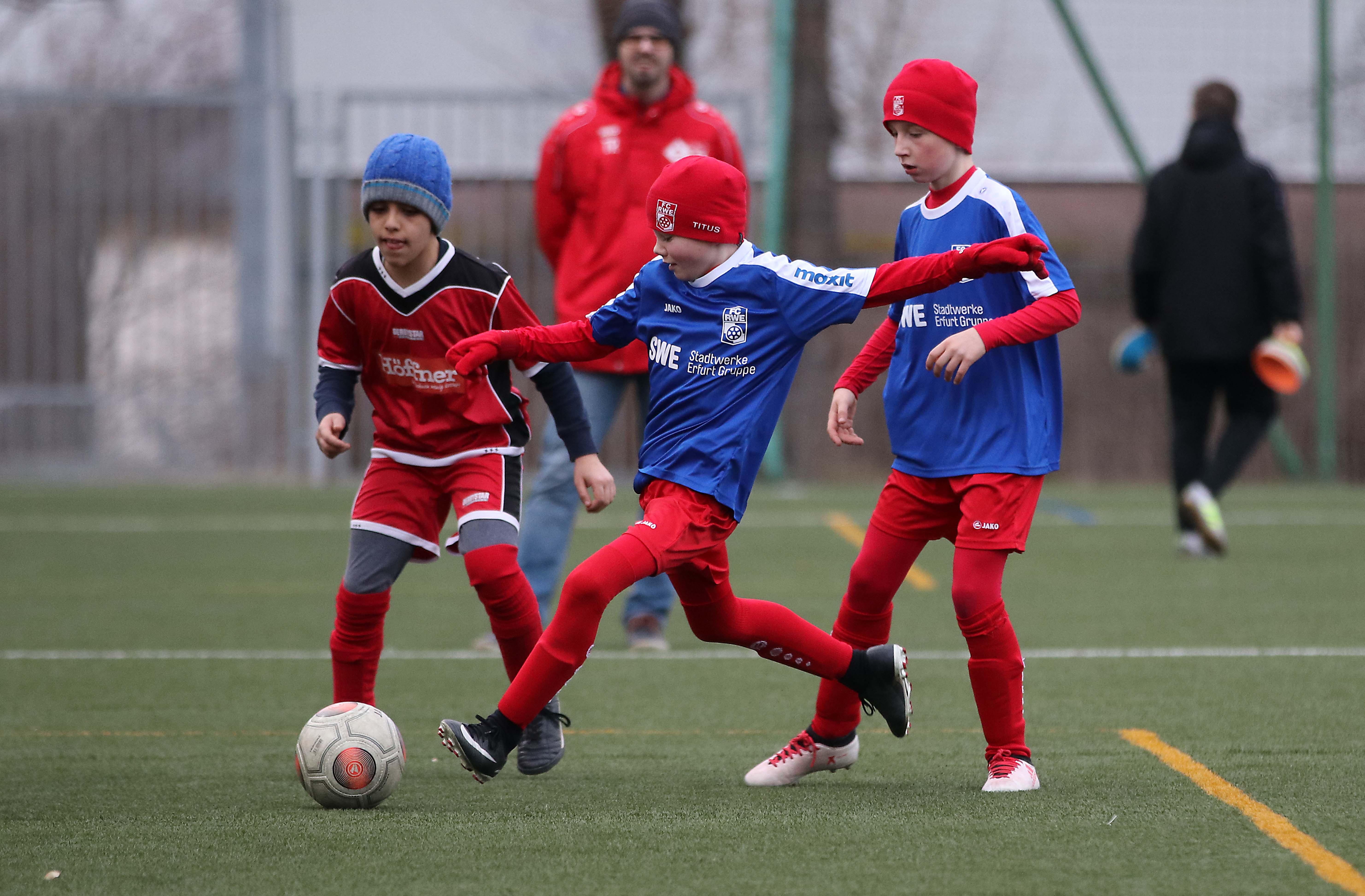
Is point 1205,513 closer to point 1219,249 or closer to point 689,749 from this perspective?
point 1219,249

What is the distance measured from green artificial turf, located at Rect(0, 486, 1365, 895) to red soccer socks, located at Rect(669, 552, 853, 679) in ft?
0.97

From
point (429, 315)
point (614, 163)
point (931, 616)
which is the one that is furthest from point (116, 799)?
point (931, 616)

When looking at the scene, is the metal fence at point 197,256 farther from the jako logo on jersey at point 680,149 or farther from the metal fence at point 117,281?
the jako logo on jersey at point 680,149

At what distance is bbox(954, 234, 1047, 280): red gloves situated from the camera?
333 centimetres

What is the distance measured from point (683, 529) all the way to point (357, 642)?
3.15 ft

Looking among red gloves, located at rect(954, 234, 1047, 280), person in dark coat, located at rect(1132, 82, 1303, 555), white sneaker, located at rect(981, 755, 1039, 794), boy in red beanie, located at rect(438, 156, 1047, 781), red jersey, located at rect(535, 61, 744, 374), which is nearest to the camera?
red gloves, located at rect(954, 234, 1047, 280)

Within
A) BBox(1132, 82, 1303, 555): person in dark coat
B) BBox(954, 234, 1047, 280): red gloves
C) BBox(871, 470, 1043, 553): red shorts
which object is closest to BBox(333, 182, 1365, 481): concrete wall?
BBox(1132, 82, 1303, 555): person in dark coat

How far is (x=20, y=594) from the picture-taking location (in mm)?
7098

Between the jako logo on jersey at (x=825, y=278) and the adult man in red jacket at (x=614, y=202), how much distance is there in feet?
6.61

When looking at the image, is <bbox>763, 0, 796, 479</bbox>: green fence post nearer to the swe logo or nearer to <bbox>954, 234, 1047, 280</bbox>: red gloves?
the swe logo

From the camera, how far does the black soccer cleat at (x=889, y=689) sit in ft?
12.1

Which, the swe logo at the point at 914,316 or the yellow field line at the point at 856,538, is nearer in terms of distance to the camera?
the swe logo at the point at 914,316

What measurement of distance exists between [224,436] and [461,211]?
2544 mm

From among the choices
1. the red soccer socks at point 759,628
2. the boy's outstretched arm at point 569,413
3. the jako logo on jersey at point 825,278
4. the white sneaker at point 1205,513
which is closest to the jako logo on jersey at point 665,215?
the jako logo on jersey at point 825,278
